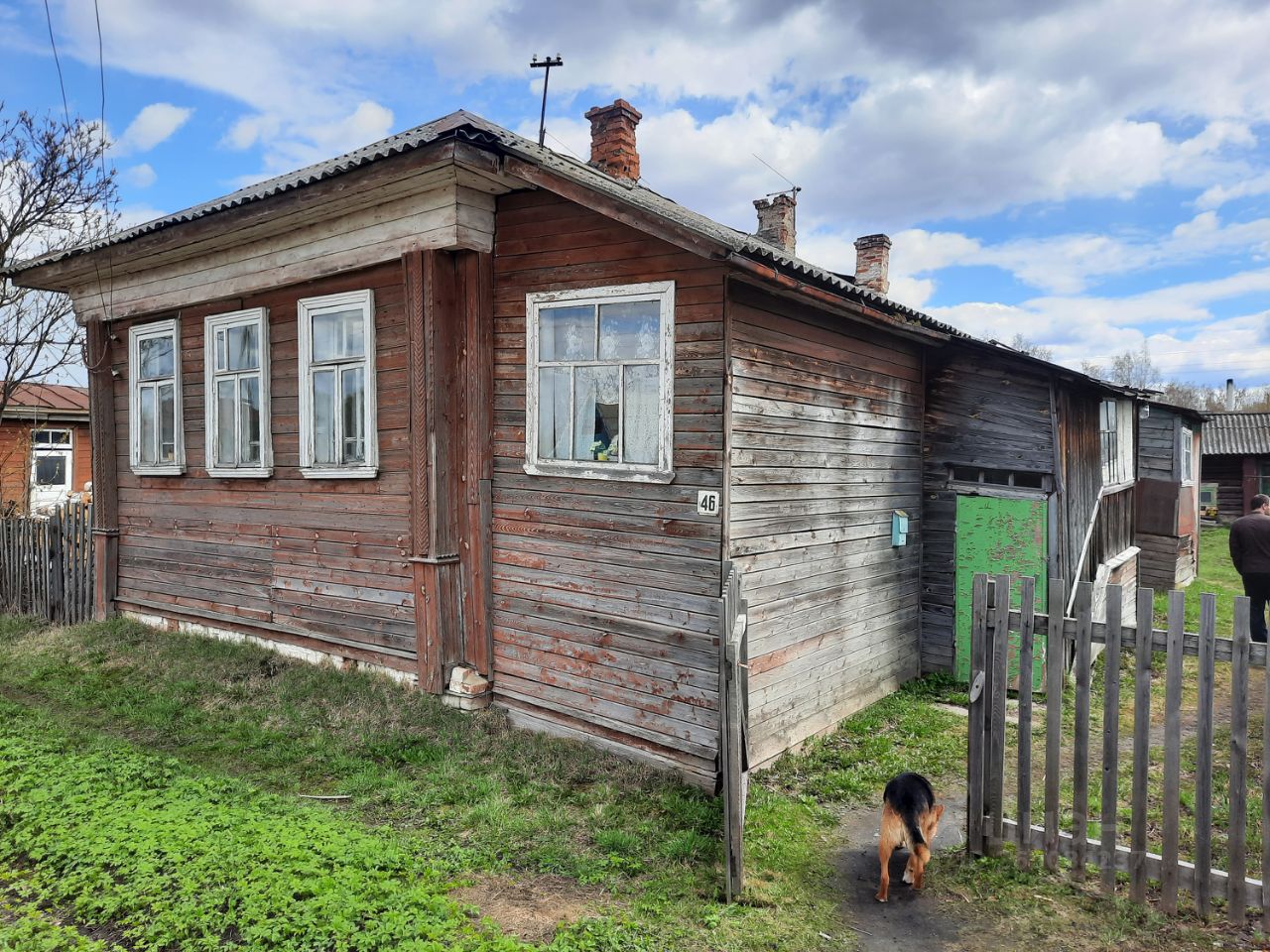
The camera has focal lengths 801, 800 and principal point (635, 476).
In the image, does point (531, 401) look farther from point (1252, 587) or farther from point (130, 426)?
point (1252, 587)

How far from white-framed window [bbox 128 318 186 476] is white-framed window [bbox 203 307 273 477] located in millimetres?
727

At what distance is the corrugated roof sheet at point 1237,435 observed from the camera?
25.0 metres

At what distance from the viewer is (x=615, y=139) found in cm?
911

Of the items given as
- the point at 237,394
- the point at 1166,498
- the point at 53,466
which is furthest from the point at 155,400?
the point at 53,466

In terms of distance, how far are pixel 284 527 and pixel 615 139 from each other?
220 inches

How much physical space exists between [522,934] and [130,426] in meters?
8.76

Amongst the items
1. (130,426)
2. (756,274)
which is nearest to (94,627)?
(130,426)

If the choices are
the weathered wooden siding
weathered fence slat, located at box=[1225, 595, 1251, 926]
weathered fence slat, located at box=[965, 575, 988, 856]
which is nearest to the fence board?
weathered fence slat, located at box=[1225, 595, 1251, 926]

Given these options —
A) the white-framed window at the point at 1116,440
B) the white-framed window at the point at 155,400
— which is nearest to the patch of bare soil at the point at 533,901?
the white-framed window at the point at 155,400

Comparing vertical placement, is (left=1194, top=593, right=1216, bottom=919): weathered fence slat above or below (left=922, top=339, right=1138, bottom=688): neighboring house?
below

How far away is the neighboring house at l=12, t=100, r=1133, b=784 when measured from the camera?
18.8ft

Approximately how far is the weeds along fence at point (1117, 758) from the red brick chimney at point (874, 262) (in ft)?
30.2

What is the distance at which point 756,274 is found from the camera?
5129 millimetres

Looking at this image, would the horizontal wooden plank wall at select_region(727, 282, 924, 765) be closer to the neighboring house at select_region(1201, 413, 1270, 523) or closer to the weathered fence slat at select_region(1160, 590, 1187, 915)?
the weathered fence slat at select_region(1160, 590, 1187, 915)
